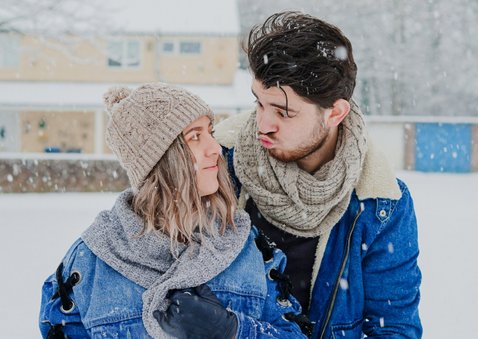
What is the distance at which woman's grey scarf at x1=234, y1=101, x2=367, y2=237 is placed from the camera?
7.70 feet

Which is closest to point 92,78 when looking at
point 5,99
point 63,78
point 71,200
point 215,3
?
point 63,78

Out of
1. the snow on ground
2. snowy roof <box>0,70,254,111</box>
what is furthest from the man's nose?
snowy roof <box>0,70,254,111</box>

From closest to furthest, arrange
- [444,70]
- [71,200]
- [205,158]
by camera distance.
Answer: [205,158] → [71,200] → [444,70]

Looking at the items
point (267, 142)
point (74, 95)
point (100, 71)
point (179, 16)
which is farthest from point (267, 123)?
point (179, 16)

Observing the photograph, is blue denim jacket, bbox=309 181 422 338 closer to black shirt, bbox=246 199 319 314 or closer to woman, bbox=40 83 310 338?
black shirt, bbox=246 199 319 314

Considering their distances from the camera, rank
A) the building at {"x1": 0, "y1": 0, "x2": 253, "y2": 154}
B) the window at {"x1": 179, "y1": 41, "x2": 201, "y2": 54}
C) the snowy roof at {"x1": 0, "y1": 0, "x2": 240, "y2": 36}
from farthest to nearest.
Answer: the window at {"x1": 179, "y1": 41, "x2": 201, "y2": 54}
the building at {"x1": 0, "y1": 0, "x2": 253, "y2": 154}
the snowy roof at {"x1": 0, "y1": 0, "x2": 240, "y2": 36}

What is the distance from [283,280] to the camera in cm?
223

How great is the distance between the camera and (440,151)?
2397 centimetres

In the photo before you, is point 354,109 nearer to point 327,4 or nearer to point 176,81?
point 176,81

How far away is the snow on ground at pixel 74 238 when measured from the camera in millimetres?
6121

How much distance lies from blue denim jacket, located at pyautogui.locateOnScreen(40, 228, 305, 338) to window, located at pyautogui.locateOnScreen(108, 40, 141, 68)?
861 inches

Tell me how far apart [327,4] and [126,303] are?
36.0 metres

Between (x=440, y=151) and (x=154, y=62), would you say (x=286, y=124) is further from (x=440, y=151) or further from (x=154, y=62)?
(x=440, y=151)

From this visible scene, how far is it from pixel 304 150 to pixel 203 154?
44cm
